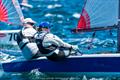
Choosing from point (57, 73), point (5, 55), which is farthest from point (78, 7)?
point (57, 73)

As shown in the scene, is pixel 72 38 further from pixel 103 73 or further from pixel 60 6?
pixel 103 73

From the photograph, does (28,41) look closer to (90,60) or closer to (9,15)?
(90,60)

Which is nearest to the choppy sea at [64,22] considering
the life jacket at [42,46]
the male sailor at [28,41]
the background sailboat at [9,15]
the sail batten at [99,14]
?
the background sailboat at [9,15]

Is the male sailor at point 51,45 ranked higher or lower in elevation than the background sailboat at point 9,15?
lower

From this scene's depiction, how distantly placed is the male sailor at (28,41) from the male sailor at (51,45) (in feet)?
0.86

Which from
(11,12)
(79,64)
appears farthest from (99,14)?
(11,12)

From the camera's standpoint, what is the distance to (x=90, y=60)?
8477 mm

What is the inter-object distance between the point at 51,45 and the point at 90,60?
70cm

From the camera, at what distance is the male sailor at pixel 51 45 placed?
8.57 meters

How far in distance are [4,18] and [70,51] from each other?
2.61 meters

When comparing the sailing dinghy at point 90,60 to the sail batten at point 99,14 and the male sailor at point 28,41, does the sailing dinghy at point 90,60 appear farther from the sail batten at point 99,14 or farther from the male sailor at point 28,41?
the male sailor at point 28,41

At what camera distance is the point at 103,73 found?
8453mm

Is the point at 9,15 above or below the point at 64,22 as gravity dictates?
above

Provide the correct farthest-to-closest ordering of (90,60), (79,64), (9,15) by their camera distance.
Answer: (9,15) < (79,64) < (90,60)
